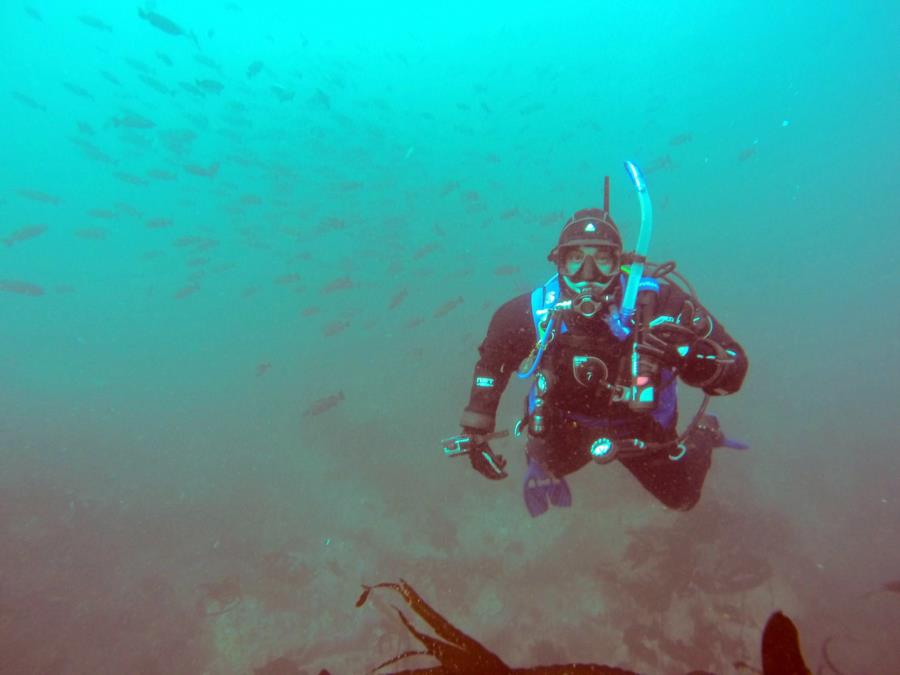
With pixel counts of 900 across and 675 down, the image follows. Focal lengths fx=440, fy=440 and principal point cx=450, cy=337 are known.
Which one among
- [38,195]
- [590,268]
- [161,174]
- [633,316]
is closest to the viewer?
[633,316]

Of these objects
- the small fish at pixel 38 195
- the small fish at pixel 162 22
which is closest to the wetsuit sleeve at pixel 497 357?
the small fish at pixel 162 22

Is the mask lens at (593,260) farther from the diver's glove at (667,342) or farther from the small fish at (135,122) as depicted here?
the small fish at (135,122)

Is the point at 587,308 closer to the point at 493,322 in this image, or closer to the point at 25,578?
the point at 493,322

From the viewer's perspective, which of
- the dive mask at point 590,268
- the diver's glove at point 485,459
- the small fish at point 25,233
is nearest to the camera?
the dive mask at point 590,268

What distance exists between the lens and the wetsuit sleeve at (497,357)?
400 cm

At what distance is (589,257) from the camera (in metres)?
3.47

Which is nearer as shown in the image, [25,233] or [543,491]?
[543,491]

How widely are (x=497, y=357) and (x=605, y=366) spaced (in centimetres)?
104

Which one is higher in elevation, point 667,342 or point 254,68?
A: point 254,68

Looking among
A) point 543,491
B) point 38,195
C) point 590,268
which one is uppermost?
point 38,195

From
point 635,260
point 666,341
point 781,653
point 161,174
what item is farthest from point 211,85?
point 781,653

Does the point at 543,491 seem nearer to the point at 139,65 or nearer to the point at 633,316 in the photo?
the point at 633,316

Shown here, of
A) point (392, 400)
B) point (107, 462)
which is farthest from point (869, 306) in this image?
point (107, 462)

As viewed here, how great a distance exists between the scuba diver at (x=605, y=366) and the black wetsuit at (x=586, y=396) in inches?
0.4
